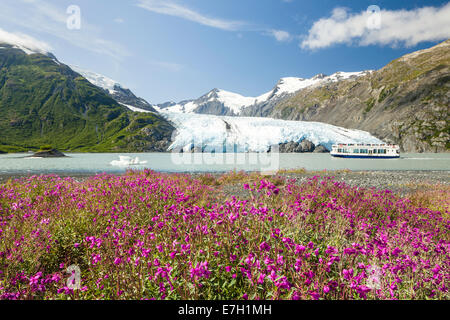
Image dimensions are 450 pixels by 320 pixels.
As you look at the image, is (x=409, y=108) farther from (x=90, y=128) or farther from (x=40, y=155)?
(x=90, y=128)

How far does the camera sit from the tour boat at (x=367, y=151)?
57.3 meters

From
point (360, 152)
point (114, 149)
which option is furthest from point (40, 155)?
point (360, 152)

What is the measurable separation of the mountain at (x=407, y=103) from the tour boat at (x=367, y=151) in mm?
48747

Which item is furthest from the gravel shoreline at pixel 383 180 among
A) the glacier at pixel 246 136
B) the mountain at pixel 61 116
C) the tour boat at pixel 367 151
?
the mountain at pixel 61 116

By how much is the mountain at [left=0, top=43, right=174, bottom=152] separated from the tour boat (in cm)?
7439

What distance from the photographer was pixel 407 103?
108875mm

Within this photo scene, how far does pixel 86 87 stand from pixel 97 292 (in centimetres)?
20712

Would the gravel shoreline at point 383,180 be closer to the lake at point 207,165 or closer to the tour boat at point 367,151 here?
the lake at point 207,165

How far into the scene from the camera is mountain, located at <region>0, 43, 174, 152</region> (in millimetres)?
114625

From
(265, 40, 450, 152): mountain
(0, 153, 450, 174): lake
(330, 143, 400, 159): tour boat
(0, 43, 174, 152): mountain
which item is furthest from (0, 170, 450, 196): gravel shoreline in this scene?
(265, 40, 450, 152): mountain

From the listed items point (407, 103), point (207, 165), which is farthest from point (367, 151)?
point (407, 103)

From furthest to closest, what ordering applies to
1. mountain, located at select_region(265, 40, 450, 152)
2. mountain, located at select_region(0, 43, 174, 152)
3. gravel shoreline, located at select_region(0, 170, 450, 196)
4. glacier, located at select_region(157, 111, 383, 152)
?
mountain, located at select_region(0, 43, 174, 152)
mountain, located at select_region(265, 40, 450, 152)
glacier, located at select_region(157, 111, 383, 152)
gravel shoreline, located at select_region(0, 170, 450, 196)

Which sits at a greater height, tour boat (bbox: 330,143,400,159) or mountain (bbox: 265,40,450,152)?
mountain (bbox: 265,40,450,152)

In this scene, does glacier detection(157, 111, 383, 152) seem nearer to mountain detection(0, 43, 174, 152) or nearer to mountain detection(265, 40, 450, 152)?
mountain detection(265, 40, 450, 152)
